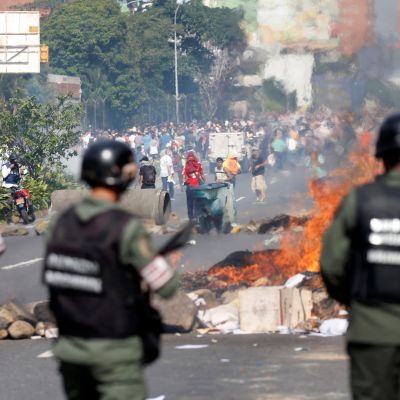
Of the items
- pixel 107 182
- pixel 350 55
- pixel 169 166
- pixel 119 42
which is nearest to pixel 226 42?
pixel 119 42

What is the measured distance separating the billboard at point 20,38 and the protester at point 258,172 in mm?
13797

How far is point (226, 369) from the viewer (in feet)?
35.1

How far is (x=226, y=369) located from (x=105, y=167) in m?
5.40

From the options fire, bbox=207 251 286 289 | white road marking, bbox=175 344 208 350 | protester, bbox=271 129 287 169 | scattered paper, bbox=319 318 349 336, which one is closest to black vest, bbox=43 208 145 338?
white road marking, bbox=175 344 208 350

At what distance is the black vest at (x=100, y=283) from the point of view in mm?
5496

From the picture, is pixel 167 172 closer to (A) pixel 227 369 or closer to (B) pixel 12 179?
(B) pixel 12 179

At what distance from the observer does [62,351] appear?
557cm

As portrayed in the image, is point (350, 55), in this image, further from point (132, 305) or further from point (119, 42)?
point (132, 305)

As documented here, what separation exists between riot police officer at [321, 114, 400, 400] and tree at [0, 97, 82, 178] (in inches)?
1167

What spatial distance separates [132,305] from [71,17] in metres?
68.2

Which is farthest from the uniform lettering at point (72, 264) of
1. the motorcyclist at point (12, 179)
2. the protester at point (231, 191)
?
the motorcyclist at point (12, 179)

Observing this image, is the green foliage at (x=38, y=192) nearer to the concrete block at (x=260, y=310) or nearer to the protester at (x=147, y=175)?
the protester at (x=147, y=175)

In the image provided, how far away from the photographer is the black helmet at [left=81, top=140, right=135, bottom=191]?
18.2 feet

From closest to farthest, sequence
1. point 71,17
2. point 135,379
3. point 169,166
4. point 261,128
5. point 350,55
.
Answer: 1. point 135,379
2. point 169,166
3. point 350,55
4. point 261,128
5. point 71,17
